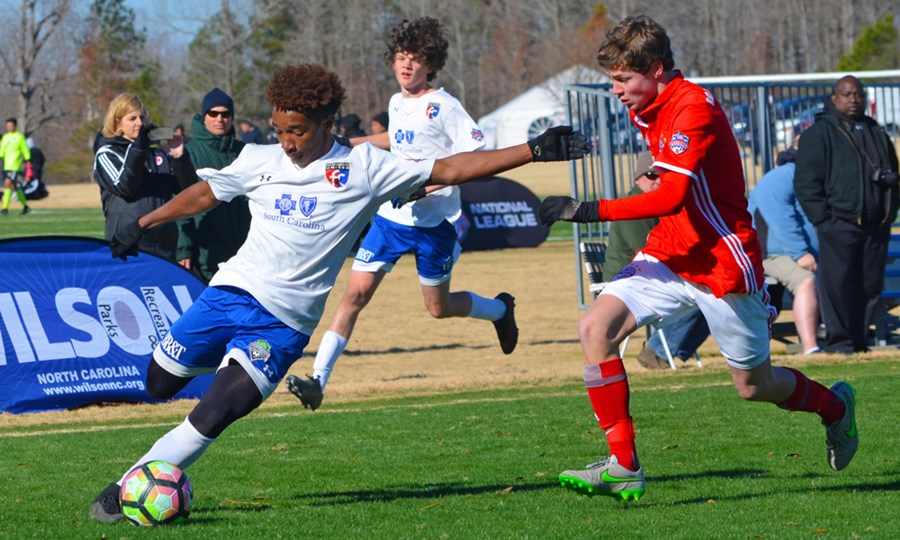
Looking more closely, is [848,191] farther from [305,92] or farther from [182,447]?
[182,447]

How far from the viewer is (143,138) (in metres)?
9.66

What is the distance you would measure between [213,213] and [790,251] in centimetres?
507

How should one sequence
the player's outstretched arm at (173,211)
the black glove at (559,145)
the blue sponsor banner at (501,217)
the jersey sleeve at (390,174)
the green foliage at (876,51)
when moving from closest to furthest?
the black glove at (559,145) < the jersey sleeve at (390,174) < the player's outstretched arm at (173,211) < the blue sponsor banner at (501,217) < the green foliage at (876,51)

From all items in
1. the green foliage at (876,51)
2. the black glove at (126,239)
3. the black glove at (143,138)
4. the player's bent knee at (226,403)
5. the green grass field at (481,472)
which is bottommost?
the green grass field at (481,472)

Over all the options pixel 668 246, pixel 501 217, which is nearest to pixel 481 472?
pixel 668 246

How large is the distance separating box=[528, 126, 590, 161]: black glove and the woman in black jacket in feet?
14.9

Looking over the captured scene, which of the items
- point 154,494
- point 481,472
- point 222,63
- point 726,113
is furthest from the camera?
point 222,63

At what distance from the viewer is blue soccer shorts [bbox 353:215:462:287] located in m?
9.77

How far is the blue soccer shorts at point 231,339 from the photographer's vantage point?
6.08 metres

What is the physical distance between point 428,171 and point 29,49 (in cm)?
6419

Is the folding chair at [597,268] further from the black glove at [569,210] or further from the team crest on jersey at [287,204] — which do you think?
the team crest on jersey at [287,204]

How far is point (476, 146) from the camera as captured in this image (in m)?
9.70

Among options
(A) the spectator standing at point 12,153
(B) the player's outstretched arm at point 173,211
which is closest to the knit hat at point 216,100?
(B) the player's outstretched arm at point 173,211

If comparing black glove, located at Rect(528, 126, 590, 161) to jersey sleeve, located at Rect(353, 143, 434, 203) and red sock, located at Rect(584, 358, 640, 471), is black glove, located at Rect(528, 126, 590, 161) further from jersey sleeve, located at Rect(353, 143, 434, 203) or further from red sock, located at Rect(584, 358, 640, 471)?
red sock, located at Rect(584, 358, 640, 471)
